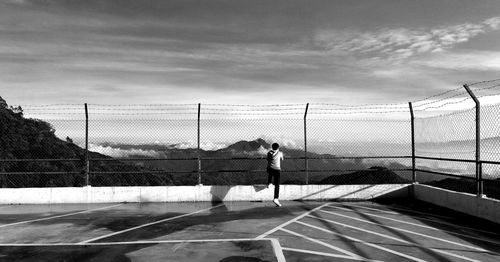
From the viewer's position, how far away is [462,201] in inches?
432

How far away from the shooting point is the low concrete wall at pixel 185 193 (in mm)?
13258

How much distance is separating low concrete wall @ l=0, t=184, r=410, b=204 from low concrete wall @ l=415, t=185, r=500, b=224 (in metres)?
1.10

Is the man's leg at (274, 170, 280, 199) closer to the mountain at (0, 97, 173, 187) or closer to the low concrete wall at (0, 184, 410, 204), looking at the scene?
the low concrete wall at (0, 184, 410, 204)

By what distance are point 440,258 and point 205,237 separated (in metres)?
4.08

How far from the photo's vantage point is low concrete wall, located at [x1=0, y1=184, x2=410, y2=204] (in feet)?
43.5

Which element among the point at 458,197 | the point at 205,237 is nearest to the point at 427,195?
the point at 458,197

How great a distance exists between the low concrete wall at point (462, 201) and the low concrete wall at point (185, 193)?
1.10m

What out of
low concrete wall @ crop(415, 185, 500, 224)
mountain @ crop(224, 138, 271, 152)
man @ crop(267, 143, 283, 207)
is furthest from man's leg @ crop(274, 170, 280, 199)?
low concrete wall @ crop(415, 185, 500, 224)

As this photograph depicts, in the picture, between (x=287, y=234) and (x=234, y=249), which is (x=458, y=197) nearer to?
(x=287, y=234)

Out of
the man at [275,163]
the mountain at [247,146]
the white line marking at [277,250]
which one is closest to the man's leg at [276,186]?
the man at [275,163]

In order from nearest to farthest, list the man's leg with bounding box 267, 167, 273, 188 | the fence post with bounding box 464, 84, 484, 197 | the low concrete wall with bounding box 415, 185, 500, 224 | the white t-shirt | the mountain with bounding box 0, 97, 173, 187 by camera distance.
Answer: the low concrete wall with bounding box 415, 185, 500, 224, the fence post with bounding box 464, 84, 484, 197, the white t-shirt, the man's leg with bounding box 267, 167, 273, 188, the mountain with bounding box 0, 97, 173, 187

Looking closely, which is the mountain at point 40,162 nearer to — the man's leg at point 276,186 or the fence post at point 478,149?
the man's leg at point 276,186

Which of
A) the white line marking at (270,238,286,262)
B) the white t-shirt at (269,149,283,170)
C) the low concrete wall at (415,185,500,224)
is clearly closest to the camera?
the white line marking at (270,238,286,262)

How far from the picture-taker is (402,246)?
722 centimetres
